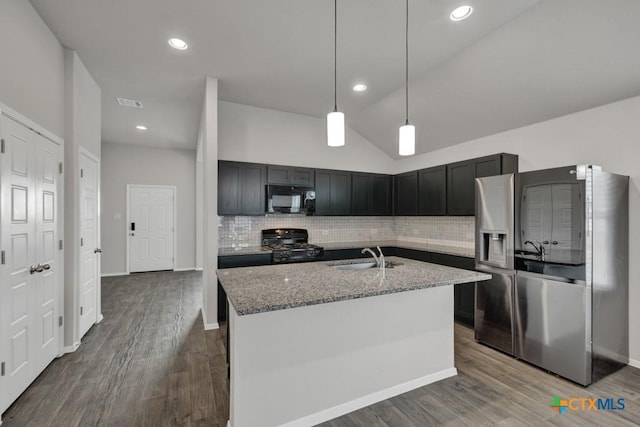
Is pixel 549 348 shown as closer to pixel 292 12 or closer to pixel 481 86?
pixel 481 86

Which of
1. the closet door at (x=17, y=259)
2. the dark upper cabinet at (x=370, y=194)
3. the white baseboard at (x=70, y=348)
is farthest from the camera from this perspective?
the dark upper cabinet at (x=370, y=194)

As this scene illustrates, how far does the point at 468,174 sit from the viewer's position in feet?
13.1

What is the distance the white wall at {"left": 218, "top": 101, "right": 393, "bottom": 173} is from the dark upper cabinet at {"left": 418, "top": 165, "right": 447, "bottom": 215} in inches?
41.2

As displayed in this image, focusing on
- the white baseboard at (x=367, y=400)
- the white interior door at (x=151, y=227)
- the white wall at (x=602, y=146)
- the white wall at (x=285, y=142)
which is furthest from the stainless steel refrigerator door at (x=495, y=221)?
the white interior door at (x=151, y=227)

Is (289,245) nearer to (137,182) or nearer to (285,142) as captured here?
(285,142)

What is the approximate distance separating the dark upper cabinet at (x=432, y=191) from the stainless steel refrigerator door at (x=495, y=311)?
137 cm

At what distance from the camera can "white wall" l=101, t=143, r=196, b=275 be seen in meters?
6.45

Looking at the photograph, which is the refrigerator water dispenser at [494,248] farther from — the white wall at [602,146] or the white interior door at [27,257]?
the white interior door at [27,257]

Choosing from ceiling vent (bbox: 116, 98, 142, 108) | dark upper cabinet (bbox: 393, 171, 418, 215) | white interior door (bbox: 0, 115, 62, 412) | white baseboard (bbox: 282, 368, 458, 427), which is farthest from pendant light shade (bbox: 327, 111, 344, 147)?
ceiling vent (bbox: 116, 98, 142, 108)

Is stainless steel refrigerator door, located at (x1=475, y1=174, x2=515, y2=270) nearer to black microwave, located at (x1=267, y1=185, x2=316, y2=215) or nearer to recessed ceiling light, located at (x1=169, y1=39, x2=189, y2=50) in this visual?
black microwave, located at (x1=267, y1=185, x2=316, y2=215)

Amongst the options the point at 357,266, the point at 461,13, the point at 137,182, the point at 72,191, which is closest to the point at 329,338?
the point at 357,266

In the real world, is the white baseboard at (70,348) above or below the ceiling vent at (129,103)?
below

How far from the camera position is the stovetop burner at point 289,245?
4.11m

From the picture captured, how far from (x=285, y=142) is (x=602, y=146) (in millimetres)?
3882
